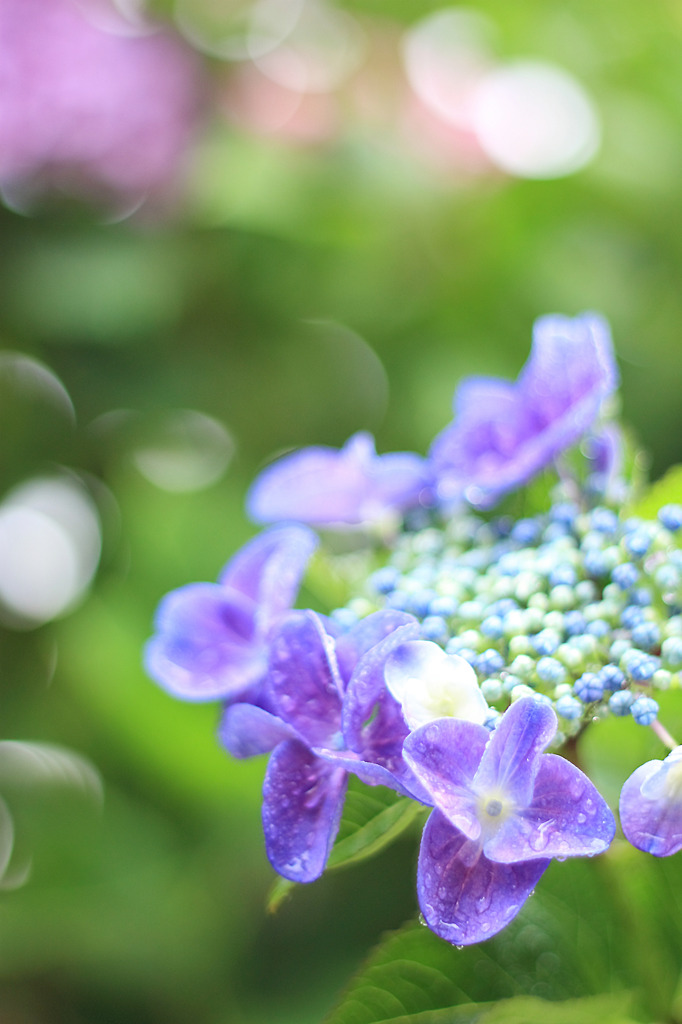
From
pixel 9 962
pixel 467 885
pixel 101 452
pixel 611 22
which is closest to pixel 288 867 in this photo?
pixel 467 885

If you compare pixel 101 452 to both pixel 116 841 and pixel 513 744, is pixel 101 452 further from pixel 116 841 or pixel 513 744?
pixel 513 744

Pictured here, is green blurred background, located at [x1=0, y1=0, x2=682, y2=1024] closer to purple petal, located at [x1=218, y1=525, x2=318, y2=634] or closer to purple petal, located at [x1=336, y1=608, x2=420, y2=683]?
purple petal, located at [x1=218, y1=525, x2=318, y2=634]

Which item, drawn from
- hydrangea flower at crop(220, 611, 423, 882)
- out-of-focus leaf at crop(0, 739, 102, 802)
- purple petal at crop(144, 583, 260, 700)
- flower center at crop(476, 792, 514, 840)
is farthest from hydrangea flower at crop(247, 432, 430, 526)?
out-of-focus leaf at crop(0, 739, 102, 802)

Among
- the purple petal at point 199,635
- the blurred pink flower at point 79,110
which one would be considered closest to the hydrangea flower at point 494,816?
the purple petal at point 199,635

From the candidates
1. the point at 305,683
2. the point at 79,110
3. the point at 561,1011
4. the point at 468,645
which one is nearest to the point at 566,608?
the point at 468,645

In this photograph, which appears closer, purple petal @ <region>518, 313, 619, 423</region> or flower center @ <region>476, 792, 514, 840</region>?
flower center @ <region>476, 792, 514, 840</region>

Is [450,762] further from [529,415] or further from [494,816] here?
[529,415]
